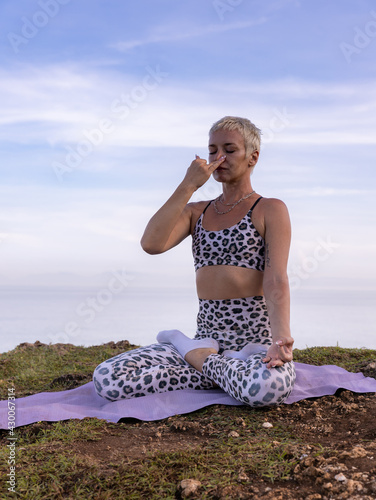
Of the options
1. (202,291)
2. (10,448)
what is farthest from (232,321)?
(10,448)

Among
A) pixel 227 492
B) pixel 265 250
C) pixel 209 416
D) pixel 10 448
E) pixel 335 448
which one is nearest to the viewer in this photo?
pixel 227 492

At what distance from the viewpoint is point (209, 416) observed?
163 inches

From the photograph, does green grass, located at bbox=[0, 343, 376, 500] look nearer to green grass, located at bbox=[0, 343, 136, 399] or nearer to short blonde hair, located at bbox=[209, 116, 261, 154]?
green grass, located at bbox=[0, 343, 136, 399]

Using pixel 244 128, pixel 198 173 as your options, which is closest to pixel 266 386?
pixel 198 173

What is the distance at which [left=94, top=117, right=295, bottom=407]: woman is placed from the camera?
14.8ft

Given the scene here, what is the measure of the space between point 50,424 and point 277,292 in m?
2.02

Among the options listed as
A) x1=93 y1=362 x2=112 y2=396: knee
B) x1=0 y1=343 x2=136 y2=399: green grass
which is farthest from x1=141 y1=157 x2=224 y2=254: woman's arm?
x1=0 y1=343 x2=136 y2=399: green grass

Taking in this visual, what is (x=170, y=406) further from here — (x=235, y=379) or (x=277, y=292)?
(x=277, y=292)

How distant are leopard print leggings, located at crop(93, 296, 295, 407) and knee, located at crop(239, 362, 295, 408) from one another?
6.5 inches

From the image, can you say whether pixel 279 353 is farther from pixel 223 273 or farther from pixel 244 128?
pixel 244 128

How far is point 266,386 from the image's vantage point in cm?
406

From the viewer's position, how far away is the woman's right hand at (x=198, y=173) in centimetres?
452

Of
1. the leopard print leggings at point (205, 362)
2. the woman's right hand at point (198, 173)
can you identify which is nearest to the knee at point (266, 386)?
the leopard print leggings at point (205, 362)

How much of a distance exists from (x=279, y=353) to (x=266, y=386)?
260 mm
